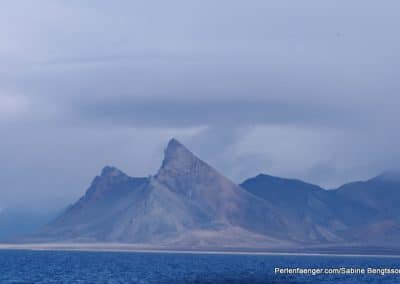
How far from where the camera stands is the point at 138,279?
18975 cm

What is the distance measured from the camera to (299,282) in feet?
570

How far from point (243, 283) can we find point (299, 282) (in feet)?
40.6

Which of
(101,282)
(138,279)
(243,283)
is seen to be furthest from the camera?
(138,279)

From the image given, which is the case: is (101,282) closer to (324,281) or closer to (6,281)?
(6,281)

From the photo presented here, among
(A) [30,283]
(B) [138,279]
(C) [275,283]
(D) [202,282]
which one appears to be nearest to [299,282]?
(C) [275,283]

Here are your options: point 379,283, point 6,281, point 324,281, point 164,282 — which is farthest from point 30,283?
point 379,283

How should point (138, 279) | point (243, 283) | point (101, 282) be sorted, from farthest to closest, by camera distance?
point (138, 279)
point (101, 282)
point (243, 283)

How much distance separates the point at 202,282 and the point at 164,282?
9.24m

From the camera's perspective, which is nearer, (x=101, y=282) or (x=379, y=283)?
(x=101, y=282)

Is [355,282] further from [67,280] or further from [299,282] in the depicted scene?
[67,280]

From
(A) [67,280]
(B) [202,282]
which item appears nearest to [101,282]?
(A) [67,280]

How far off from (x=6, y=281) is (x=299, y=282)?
53898mm

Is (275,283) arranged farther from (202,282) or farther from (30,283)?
(30,283)

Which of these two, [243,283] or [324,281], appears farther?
[324,281]
